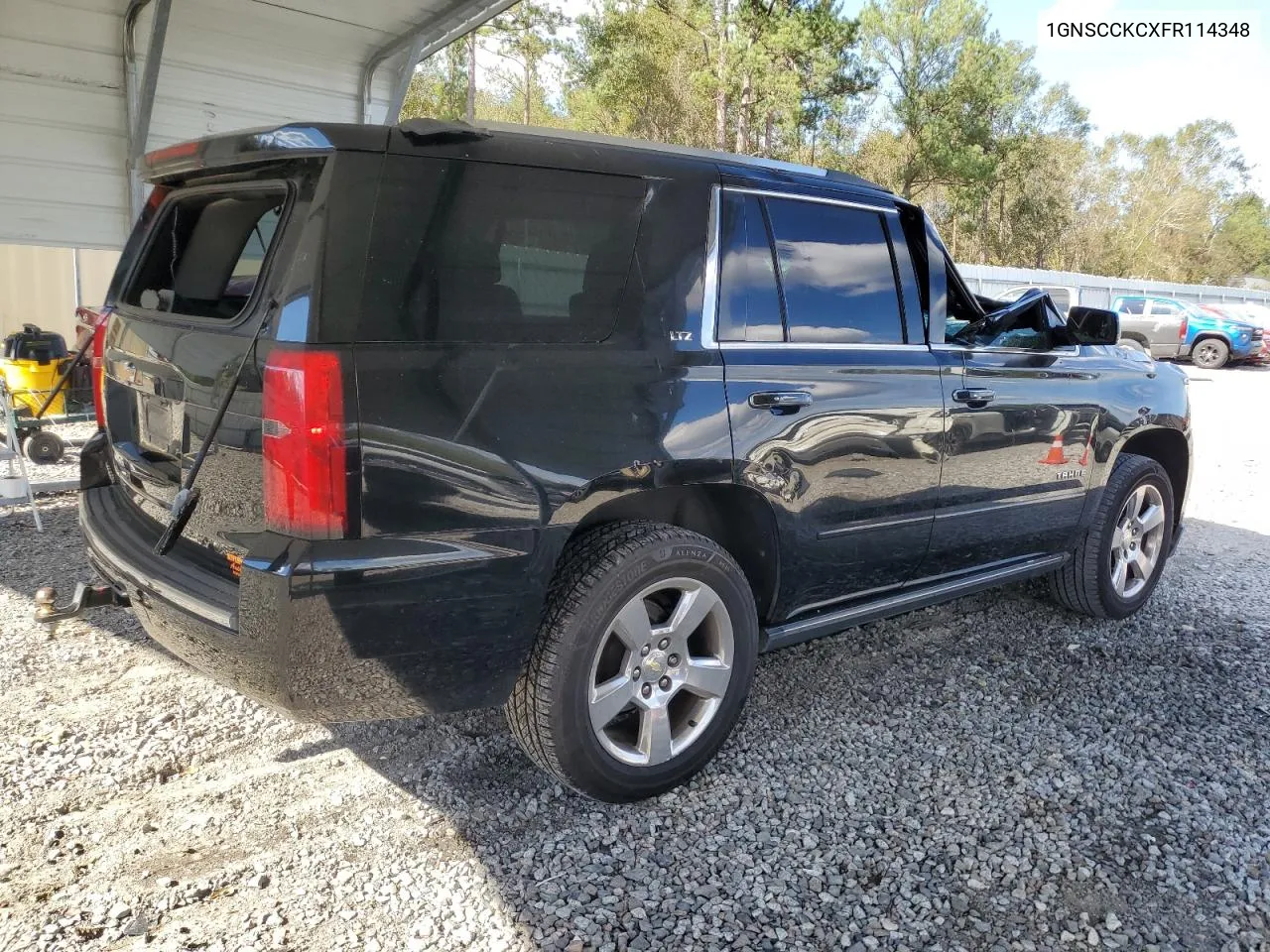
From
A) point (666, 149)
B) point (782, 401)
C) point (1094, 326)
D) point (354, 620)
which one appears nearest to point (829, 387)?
point (782, 401)

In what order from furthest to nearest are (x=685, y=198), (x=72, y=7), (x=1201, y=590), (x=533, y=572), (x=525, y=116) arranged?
(x=525, y=116) → (x=72, y=7) → (x=1201, y=590) → (x=685, y=198) → (x=533, y=572)

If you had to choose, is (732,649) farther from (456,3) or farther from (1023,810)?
(456,3)

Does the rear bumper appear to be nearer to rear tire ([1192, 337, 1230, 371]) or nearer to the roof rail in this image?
the roof rail

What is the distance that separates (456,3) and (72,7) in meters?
2.75

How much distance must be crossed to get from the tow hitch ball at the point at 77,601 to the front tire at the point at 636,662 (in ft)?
4.17

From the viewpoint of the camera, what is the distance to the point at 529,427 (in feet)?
7.93

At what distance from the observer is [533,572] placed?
2475mm

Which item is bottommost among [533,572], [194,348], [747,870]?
[747,870]

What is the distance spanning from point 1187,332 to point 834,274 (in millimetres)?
22126

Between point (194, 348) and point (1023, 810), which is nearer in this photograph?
point (194, 348)

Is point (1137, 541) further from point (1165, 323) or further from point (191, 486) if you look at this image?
point (1165, 323)

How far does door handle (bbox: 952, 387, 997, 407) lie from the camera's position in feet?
11.6

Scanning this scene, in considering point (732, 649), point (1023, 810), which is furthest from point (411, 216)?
point (1023, 810)

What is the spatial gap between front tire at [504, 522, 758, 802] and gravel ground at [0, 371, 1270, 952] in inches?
7.3
